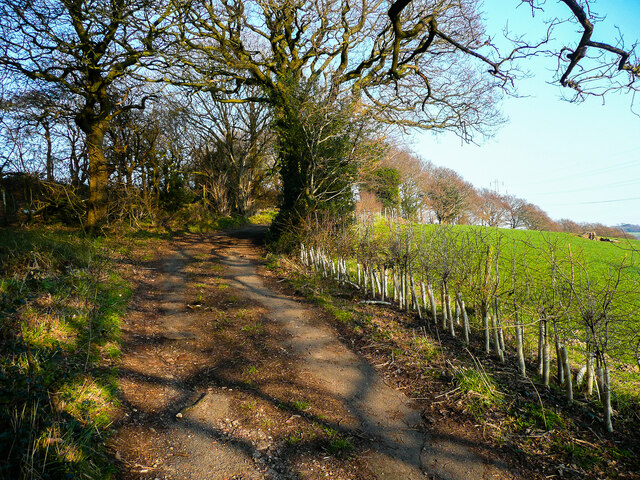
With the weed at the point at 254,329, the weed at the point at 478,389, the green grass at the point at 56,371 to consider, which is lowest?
the weed at the point at 478,389

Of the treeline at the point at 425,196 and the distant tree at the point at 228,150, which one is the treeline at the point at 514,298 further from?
the distant tree at the point at 228,150

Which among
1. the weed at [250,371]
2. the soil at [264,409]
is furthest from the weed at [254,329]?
the weed at [250,371]

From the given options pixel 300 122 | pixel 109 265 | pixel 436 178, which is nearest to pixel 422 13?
pixel 300 122

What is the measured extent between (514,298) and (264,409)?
3864 millimetres

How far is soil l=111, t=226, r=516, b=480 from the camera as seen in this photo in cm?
339

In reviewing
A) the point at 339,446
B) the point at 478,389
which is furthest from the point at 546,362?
the point at 339,446

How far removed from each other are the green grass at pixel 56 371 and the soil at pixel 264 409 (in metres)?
0.31

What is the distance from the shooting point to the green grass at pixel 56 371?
2617mm

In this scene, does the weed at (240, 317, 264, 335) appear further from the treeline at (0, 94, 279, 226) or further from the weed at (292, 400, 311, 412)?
the treeline at (0, 94, 279, 226)

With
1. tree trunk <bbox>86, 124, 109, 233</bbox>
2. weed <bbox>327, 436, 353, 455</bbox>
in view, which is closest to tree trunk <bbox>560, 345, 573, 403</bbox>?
weed <bbox>327, 436, 353, 455</bbox>

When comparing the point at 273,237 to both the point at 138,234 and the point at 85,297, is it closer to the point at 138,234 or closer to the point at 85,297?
the point at 138,234

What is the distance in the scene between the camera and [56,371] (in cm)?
372

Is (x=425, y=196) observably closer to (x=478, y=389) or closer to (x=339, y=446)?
(x=478, y=389)

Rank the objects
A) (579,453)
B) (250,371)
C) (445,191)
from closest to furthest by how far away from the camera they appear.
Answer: (579,453), (250,371), (445,191)
